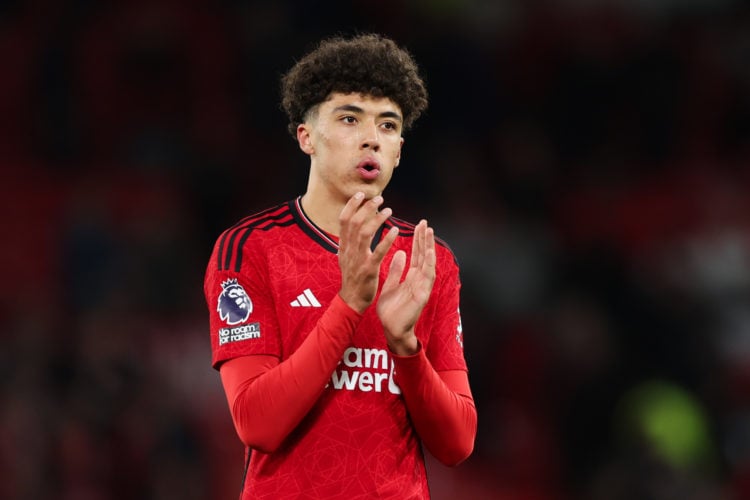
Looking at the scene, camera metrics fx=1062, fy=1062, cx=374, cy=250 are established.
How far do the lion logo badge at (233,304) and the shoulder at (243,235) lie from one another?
5cm

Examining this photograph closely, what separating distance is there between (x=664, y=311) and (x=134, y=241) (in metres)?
3.36

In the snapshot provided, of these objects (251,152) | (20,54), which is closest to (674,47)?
(251,152)

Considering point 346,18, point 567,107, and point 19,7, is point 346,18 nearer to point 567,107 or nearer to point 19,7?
point 567,107

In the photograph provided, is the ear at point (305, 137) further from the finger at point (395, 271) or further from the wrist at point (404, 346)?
the wrist at point (404, 346)

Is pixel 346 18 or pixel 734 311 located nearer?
pixel 734 311

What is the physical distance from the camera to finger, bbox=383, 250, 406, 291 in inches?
100

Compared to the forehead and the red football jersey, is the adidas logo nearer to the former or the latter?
the red football jersey

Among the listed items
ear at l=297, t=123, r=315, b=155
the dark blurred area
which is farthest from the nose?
the dark blurred area

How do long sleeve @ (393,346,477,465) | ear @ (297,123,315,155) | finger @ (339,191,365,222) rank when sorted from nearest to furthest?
finger @ (339,191,365,222) < long sleeve @ (393,346,477,465) < ear @ (297,123,315,155)

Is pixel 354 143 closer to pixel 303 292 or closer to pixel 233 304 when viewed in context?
pixel 303 292

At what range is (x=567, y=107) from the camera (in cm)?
812

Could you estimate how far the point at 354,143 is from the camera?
2658 millimetres

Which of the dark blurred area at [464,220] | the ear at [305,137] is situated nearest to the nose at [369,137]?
the ear at [305,137]

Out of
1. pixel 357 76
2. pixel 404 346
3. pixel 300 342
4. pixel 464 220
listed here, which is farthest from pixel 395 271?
pixel 464 220
